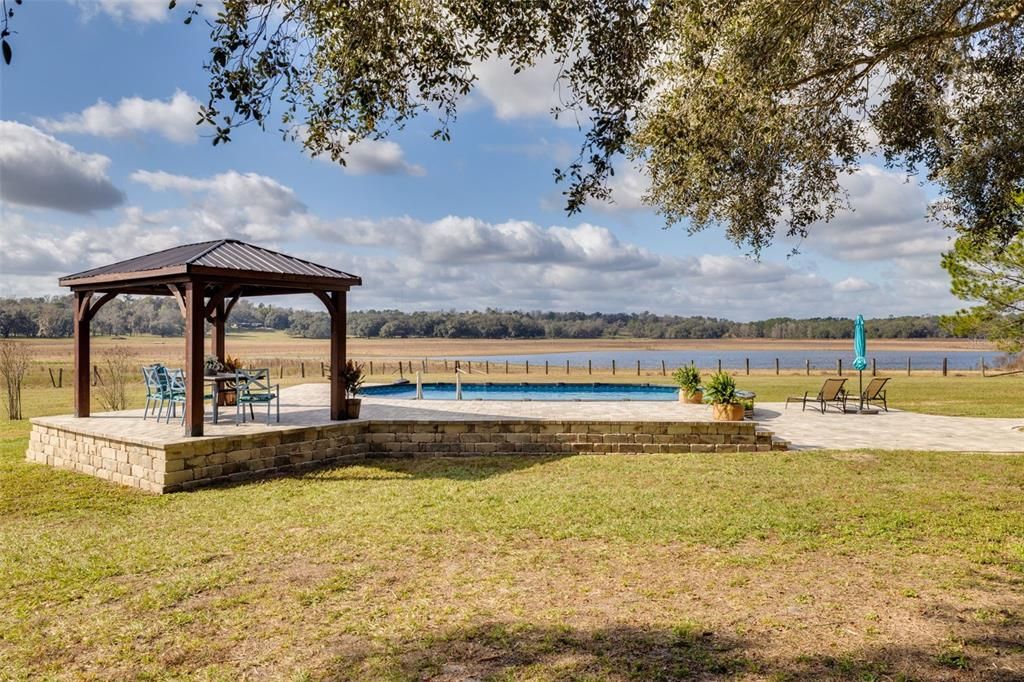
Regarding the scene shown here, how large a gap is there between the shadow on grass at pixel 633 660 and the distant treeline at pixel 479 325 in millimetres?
80777

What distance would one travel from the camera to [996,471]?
9.03 meters

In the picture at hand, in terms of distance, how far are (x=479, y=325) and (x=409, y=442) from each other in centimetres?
8277

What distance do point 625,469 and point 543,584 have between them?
4709 mm

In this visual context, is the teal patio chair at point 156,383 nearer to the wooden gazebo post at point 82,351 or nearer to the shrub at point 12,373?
the wooden gazebo post at point 82,351

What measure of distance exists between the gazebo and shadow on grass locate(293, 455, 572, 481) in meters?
1.33

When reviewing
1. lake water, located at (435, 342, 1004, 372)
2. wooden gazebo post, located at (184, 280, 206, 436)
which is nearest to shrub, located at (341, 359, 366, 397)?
wooden gazebo post, located at (184, 280, 206, 436)

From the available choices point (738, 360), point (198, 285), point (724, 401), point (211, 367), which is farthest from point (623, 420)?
point (738, 360)

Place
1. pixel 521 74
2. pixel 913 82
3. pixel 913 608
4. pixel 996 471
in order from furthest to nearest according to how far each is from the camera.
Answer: pixel 996 471, pixel 913 82, pixel 521 74, pixel 913 608

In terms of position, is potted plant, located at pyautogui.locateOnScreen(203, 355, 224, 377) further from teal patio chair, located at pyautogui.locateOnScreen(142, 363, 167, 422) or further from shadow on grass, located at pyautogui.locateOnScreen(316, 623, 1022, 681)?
shadow on grass, located at pyautogui.locateOnScreen(316, 623, 1022, 681)

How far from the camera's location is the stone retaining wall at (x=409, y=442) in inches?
357

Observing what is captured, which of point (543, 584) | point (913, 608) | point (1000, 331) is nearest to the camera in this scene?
point (913, 608)

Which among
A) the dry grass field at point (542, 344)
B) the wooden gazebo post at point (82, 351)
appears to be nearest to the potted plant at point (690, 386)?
the wooden gazebo post at point (82, 351)

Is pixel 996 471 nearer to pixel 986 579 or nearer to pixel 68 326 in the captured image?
pixel 986 579

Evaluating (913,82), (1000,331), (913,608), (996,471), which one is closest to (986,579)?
Answer: (913,608)
